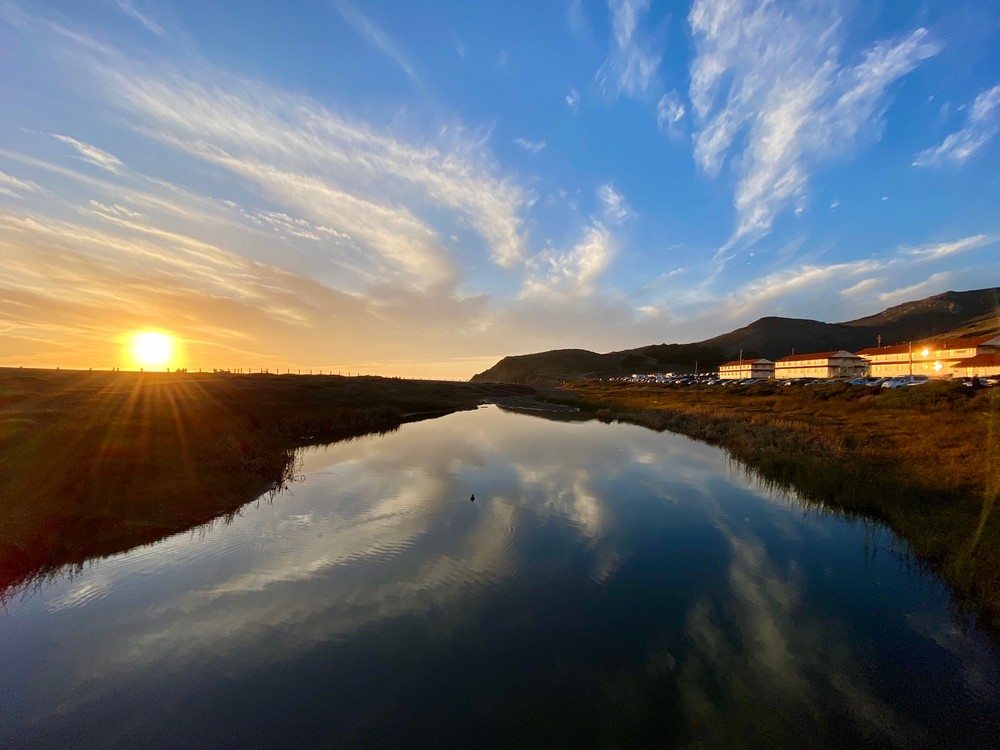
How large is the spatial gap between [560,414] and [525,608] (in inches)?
2411

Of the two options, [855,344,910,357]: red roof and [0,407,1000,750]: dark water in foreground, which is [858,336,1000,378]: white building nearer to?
[855,344,910,357]: red roof

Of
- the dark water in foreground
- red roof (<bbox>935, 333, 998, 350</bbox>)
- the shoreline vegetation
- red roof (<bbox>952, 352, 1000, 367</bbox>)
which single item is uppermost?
red roof (<bbox>935, 333, 998, 350</bbox>)

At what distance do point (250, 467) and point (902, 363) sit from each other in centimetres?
13510

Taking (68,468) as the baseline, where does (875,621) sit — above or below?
below

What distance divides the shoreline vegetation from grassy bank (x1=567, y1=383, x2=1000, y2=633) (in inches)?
3.1

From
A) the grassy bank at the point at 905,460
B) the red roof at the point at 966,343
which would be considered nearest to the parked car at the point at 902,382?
the grassy bank at the point at 905,460

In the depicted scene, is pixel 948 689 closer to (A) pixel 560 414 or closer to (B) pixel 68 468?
(B) pixel 68 468

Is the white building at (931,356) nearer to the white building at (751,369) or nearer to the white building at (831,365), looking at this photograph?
the white building at (831,365)

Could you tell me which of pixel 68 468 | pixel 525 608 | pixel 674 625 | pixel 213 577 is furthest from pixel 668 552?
pixel 68 468

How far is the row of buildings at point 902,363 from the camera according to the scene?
278ft

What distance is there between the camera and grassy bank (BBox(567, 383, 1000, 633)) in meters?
13.4

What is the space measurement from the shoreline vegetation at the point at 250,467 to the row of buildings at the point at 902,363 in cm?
5811

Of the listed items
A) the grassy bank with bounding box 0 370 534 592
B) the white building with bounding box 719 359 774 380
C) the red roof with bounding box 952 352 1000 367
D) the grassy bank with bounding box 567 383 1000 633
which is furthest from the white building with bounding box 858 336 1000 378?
the grassy bank with bounding box 0 370 534 592

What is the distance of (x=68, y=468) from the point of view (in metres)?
17.5
